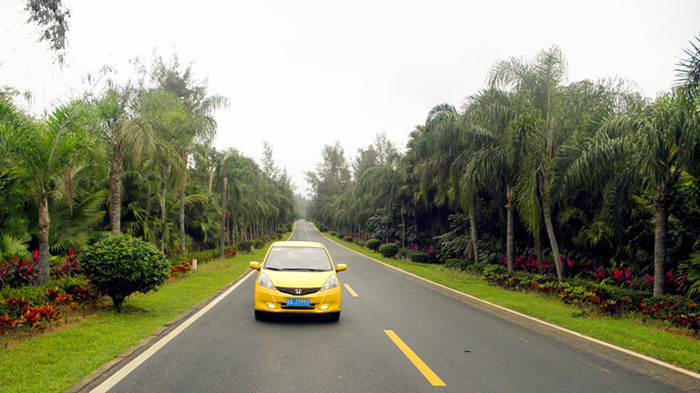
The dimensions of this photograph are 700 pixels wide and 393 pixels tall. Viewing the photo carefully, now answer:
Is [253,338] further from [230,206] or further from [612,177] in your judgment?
[230,206]

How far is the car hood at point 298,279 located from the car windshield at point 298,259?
259 millimetres

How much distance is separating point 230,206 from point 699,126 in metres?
27.8

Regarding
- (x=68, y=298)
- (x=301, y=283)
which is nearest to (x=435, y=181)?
(x=301, y=283)

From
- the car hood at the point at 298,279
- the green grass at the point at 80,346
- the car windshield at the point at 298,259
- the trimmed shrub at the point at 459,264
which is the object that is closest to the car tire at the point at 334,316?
the car hood at the point at 298,279

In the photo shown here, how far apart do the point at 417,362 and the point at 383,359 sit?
0.42 metres

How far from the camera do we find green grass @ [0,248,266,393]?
420 cm

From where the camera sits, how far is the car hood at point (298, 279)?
7121mm

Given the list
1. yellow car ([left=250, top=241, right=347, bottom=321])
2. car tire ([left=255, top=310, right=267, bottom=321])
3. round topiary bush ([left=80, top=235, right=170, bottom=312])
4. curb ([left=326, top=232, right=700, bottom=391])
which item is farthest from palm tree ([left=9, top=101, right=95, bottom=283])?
curb ([left=326, top=232, right=700, bottom=391])

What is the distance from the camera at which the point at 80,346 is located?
5.39m

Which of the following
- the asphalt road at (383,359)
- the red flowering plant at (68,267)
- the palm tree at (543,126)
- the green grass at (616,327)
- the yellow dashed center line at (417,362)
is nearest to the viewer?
the asphalt road at (383,359)

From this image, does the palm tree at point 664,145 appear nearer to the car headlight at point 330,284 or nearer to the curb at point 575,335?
the curb at point 575,335

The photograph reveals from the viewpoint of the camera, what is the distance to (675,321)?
8000mm

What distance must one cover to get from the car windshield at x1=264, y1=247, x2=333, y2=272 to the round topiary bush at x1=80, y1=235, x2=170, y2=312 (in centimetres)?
216

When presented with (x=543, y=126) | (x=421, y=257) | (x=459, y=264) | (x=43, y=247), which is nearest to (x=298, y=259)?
(x=43, y=247)
